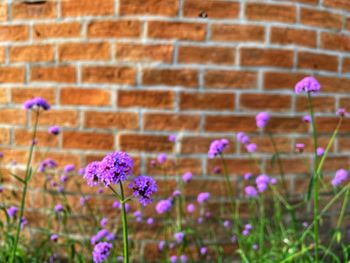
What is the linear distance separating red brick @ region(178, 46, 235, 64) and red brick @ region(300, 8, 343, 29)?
360 mm

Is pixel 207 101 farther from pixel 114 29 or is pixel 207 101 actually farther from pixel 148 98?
pixel 114 29

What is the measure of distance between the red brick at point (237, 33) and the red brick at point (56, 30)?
0.55 metres

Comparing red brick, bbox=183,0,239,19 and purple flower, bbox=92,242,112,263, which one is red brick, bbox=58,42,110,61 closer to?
red brick, bbox=183,0,239,19

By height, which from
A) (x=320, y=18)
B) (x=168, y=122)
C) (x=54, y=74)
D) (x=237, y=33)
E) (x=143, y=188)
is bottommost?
(x=143, y=188)

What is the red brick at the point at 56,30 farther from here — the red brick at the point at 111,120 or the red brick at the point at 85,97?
the red brick at the point at 111,120

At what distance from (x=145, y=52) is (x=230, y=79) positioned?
1.16 feet

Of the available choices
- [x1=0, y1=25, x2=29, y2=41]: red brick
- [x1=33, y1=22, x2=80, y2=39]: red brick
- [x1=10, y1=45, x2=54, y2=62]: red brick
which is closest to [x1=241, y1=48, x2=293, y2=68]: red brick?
[x1=33, y1=22, x2=80, y2=39]: red brick

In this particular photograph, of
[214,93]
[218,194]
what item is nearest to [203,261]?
[218,194]

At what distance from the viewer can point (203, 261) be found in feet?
6.16

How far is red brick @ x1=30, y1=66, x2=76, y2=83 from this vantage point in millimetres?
1914

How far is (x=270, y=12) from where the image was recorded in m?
1.91

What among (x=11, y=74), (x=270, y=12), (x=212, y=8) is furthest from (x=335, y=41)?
(x=11, y=74)

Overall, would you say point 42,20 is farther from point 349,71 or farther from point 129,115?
point 349,71

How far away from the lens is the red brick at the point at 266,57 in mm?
1896
